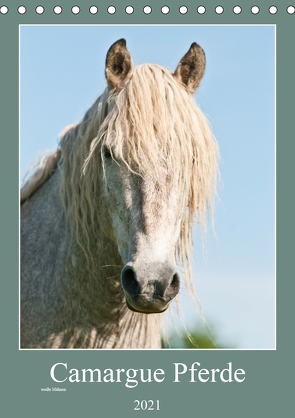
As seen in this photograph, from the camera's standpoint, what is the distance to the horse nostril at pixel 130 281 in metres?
2.46

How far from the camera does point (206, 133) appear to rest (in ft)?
10.9

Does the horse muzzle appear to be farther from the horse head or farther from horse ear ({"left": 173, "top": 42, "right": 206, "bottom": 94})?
horse ear ({"left": 173, "top": 42, "right": 206, "bottom": 94})

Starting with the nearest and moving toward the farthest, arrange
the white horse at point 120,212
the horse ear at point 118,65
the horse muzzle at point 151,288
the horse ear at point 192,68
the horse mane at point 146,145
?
1. the horse muzzle at point 151,288
2. the white horse at point 120,212
3. the horse mane at point 146,145
4. the horse ear at point 118,65
5. the horse ear at point 192,68

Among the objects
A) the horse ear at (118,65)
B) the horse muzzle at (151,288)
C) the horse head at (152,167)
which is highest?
the horse ear at (118,65)

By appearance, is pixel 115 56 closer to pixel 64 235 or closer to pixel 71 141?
pixel 71 141

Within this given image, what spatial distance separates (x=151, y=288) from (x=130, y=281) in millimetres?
172

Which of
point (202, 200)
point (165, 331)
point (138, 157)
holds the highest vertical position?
point (138, 157)

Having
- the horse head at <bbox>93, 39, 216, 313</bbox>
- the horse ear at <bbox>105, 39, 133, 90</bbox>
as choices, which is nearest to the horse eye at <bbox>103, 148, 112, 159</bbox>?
the horse head at <bbox>93, 39, 216, 313</bbox>

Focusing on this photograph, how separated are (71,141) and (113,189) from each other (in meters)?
1.02

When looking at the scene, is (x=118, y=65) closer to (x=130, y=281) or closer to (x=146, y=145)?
(x=146, y=145)

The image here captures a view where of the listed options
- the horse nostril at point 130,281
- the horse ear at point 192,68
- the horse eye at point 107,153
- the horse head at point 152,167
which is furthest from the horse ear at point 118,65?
the horse nostril at point 130,281

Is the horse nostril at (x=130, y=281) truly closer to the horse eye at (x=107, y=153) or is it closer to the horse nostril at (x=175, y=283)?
the horse nostril at (x=175, y=283)

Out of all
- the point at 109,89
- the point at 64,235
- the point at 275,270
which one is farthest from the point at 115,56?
the point at 275,270
